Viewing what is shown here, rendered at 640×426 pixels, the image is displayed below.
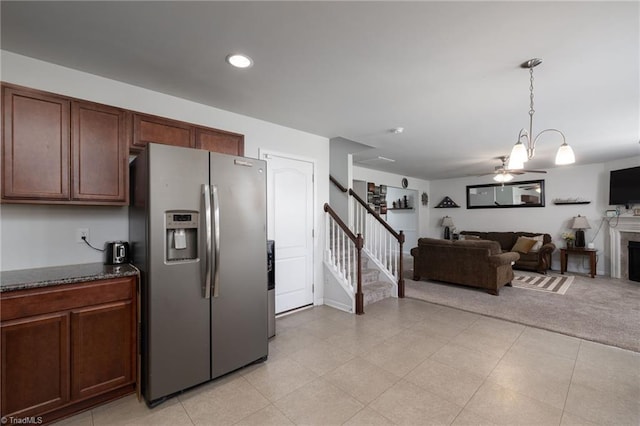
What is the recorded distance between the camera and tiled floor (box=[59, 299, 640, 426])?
1811 millimetres

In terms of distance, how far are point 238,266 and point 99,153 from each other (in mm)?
1397

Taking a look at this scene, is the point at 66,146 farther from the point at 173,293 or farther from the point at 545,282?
the point at 545,282

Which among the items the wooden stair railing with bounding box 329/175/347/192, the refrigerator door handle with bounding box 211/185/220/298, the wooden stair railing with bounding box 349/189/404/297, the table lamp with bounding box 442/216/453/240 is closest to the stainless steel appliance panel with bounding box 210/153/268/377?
the refrigerator door handle with bounding box 211/185/220/298

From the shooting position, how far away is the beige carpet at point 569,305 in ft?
10.2

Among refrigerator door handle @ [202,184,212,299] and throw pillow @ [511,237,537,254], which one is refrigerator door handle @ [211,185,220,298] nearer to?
refrigerator door handle @ [202,184,212,299]

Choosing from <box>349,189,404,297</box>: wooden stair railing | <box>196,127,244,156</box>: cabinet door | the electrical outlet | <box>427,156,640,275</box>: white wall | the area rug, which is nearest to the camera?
the electrical outlet

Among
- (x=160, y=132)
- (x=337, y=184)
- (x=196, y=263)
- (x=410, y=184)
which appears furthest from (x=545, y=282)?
(x=160, y=132)

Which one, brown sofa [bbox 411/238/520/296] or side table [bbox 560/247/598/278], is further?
side table [bbox 560/247/598/278]

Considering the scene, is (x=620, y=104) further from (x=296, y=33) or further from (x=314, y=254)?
(x=314, y=254)

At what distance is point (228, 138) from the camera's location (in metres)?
2.91

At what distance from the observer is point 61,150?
6.57 ft

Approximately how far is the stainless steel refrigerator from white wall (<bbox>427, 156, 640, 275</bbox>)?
7.57 meters

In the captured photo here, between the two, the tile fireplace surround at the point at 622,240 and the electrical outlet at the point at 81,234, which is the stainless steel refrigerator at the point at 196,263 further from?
the tile fireplace surround at the point at 622,240

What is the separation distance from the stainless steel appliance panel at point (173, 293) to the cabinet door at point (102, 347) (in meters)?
0.19
